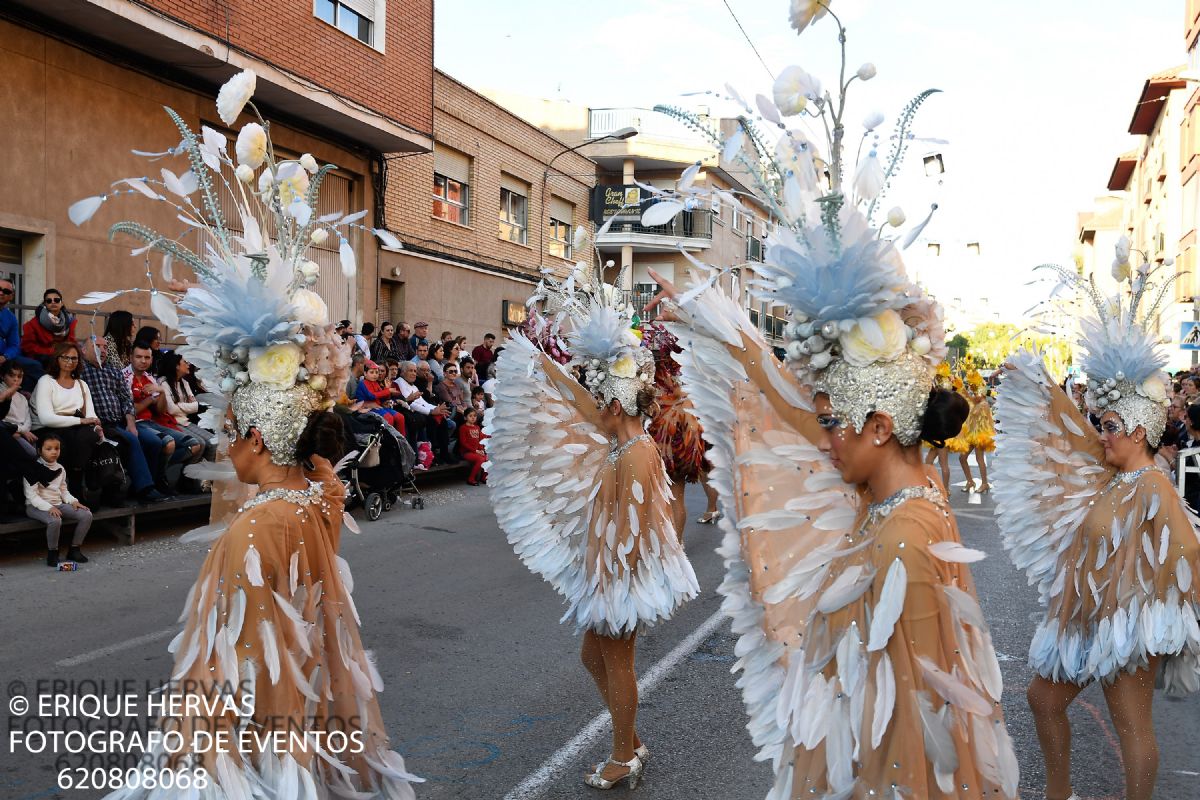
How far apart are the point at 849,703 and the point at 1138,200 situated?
152 feet

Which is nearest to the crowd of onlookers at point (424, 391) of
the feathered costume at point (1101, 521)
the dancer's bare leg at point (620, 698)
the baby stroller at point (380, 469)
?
the baby stroller at point (380, 469)

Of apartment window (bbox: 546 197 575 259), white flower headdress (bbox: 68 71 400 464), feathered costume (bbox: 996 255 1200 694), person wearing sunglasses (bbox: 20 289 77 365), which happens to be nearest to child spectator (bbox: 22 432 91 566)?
person wearing sunglasses (bbox: 20 289 77 365)

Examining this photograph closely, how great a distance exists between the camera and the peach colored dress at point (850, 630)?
228cm

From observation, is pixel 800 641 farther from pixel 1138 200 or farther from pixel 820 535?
pixel 1138 200

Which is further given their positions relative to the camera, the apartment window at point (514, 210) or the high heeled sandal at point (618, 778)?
the apartment window at point (514, 210)

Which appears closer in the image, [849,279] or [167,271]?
[849,279]

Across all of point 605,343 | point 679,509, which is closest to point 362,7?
point 679,509

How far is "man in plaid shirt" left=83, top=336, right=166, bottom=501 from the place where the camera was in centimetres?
895

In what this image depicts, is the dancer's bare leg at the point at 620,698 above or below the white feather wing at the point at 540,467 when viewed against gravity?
below

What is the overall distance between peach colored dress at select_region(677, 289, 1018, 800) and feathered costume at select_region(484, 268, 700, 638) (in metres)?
1.49

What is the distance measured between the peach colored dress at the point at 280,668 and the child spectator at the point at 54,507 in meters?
5.87

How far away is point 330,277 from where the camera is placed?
1677 cm

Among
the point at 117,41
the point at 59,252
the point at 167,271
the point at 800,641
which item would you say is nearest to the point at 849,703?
the point at 800,641

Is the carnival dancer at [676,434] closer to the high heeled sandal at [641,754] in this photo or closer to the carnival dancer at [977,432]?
the high heeled sandal at [641,754]
